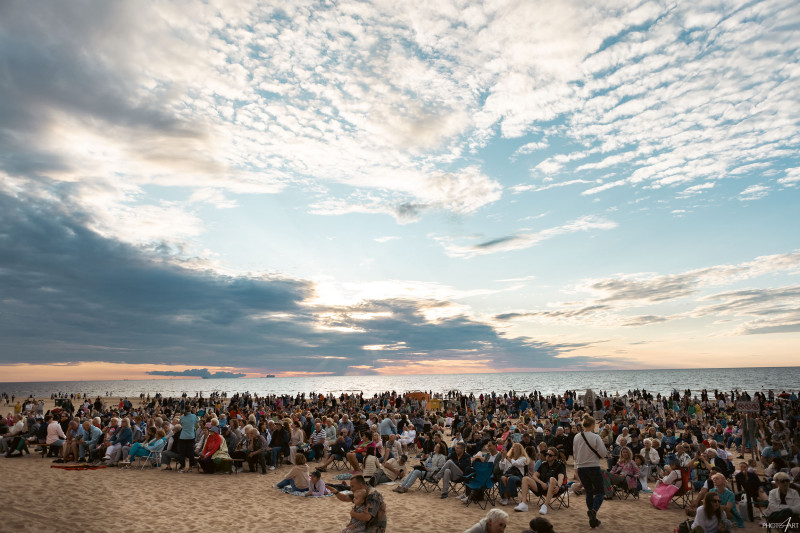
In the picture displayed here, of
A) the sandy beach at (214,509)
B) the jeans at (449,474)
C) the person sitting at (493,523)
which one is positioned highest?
the person sitting at (493,523)

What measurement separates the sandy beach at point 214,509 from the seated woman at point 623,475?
29 cm

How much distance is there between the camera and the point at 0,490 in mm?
9719

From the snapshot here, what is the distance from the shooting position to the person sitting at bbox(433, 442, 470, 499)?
11.2 metres

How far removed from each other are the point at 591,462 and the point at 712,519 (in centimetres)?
185

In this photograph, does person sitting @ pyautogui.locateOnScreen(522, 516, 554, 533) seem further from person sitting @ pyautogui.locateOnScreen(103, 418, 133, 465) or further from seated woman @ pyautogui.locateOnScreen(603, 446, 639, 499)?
person sitting @ pyautogui.locateOnScreen(103, 418, 133, 465)

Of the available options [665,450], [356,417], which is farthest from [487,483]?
[356,417]

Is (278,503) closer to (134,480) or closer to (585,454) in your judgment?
(134,480)

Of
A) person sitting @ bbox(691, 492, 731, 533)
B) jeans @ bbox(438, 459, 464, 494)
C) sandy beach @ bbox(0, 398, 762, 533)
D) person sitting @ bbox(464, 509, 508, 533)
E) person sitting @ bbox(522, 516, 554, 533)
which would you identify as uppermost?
person sitting @ bbox(522, 516, 554, 533)

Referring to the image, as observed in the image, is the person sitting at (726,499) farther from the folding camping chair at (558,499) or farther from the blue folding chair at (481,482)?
the blue folding chair at (481,482)

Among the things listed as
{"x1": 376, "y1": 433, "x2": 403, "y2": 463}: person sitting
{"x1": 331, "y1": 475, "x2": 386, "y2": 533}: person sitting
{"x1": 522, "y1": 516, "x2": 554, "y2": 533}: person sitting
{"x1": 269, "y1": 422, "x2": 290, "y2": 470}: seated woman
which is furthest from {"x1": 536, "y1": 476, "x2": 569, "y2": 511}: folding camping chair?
{"x1": 269, "y1": 422, "x2": 290, "y2": 470}: seated woman

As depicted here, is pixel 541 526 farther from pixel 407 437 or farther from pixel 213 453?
pixel 407 437

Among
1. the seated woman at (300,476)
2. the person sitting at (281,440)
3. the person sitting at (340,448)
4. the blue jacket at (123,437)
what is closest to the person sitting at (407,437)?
the person sitting at (340,448)

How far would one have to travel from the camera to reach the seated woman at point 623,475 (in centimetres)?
1095

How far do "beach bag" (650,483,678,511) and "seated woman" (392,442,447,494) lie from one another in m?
4.72
